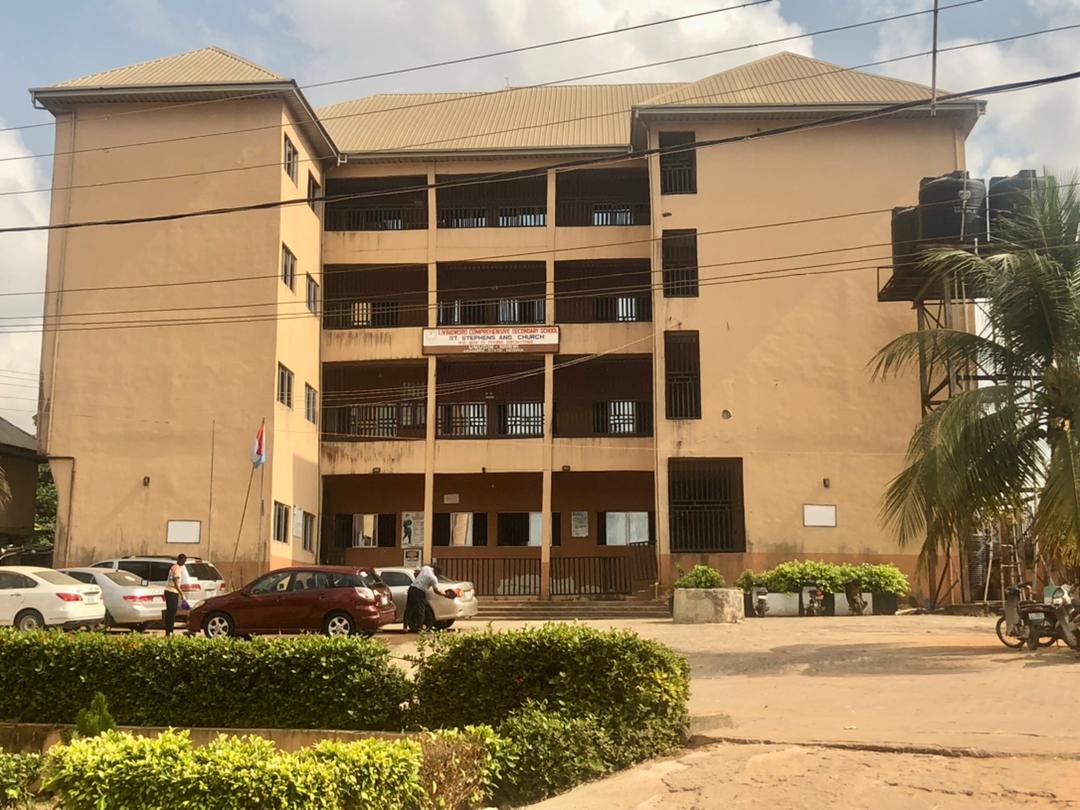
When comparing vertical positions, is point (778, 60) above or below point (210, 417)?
above

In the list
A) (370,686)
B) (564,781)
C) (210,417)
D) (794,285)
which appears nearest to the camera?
(564,781)

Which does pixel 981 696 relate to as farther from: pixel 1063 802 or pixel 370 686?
pixel 370 686

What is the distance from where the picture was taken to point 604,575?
33.0 metres

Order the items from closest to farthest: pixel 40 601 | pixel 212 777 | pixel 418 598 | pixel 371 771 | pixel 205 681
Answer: pixel 212 777 < pixel 371 771 < pixel 205 681 < pixel 40 601 < pixel 418 598

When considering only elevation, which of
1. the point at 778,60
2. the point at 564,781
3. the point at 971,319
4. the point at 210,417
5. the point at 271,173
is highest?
the point at 778,60

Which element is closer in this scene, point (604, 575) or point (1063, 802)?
point (1063, 802)

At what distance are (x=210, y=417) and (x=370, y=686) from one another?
19.3 meters

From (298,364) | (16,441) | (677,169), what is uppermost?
(677,169)

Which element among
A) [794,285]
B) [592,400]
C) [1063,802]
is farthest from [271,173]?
[1063,802]

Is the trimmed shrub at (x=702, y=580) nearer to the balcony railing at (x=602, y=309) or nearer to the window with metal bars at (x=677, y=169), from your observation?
the balcony railing at (x=602, y=309)

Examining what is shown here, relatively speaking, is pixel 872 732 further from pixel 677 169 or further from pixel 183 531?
pixel 677 169

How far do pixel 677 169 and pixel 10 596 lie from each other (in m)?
20.8

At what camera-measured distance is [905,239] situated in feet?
83.7

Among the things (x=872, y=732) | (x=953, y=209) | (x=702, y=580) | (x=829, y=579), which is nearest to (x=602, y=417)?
(x=829, y=579)
